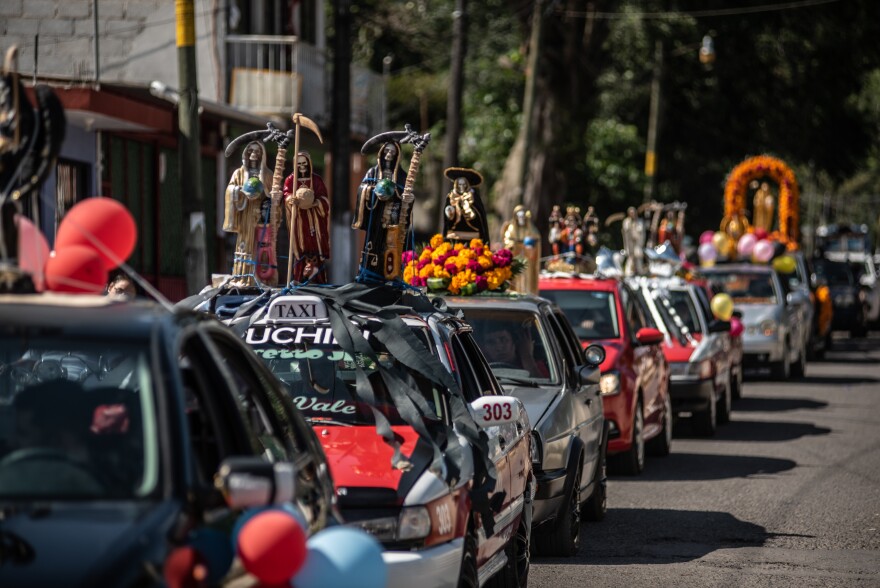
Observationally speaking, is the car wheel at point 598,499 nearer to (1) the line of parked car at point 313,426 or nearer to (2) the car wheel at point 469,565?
(1) the line of parked car at point 313,426

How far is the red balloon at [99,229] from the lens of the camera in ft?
16.8

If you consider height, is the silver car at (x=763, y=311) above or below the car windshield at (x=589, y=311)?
below

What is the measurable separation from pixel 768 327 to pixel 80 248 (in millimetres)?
20055

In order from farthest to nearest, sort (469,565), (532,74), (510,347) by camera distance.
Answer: (532,74) → (510,347) → (469,565)

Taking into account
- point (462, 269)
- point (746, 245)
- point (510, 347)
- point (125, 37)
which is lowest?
point (746, 245)

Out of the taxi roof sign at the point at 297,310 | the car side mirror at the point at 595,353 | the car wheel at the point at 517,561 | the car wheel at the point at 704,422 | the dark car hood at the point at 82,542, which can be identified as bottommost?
the car wheel at the point at 704,422

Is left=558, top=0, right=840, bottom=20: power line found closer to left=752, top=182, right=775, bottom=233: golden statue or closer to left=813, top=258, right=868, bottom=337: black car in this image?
left=752, top=182, right=775, bottom=233: golden statue

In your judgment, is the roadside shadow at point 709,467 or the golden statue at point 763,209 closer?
the roadside shadow at point 709,467

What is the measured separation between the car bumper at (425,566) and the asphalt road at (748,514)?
2.86 meters

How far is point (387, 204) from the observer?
32.1 feet

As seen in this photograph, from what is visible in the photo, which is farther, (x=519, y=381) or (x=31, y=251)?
(x=519, y=381)

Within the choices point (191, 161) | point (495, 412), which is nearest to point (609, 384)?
point (191, 161)

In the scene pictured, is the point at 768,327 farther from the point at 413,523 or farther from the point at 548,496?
the point at 413,523

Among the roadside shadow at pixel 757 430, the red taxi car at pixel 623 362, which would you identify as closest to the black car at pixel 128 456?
the red taxi car at pixel 623 362
